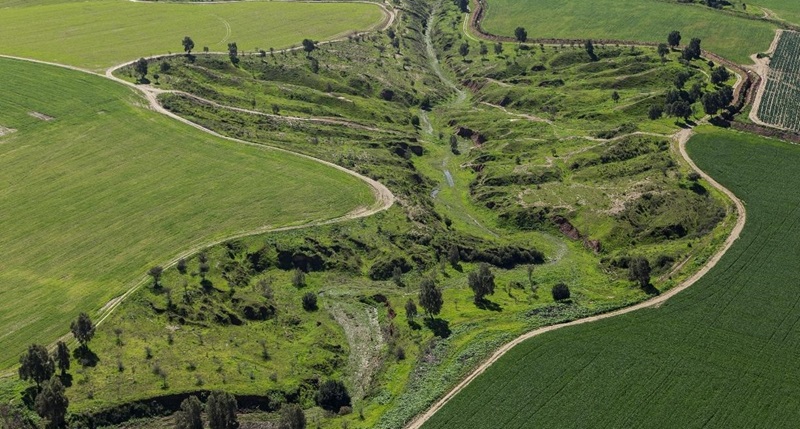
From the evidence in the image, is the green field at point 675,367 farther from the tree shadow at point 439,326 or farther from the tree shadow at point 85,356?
the tree shadow at point 85,356

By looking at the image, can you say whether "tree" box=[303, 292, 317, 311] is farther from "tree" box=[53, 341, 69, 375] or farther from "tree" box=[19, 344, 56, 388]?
"tree" box=[19, 344, 56, 388]

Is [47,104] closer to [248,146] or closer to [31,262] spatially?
[248,146]

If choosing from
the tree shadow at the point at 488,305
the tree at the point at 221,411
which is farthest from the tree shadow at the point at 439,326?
the tree at the point at 221,411

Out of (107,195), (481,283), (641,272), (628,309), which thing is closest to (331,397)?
(481,283)

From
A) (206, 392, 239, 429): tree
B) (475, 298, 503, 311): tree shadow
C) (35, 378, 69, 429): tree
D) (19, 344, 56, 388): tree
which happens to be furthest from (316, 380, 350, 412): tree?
(19, 344, 56, 388): tree

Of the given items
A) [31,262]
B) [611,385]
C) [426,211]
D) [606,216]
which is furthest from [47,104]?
[611,385]

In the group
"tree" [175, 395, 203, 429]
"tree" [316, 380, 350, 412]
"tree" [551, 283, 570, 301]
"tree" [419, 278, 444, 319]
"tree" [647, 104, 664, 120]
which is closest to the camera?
"tree" [175, 395, 203, 429]
